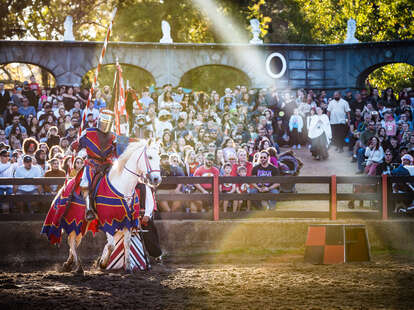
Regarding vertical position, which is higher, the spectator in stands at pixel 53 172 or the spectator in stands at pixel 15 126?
the spectator in stands at pixel 15 126

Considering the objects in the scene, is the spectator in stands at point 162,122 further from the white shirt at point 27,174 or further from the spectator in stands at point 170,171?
the white shirt at point 27,174

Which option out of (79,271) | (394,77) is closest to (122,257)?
(79,271)

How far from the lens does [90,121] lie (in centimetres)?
1688

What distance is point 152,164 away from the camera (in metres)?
8.66

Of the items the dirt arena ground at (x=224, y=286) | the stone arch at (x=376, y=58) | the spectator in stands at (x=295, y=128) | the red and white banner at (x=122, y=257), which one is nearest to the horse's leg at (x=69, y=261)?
the dirt arena ground at (x=224, y=286)

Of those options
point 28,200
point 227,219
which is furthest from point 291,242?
point 28,200

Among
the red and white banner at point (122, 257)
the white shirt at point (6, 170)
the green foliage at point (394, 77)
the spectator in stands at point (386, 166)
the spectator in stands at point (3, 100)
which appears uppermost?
the green foliage at point (394, 77)

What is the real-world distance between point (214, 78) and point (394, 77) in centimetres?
996

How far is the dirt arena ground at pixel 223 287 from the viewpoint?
6859mm

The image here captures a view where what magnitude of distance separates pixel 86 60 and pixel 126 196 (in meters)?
17.2

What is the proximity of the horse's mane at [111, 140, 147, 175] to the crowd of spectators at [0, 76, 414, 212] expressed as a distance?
131 inches

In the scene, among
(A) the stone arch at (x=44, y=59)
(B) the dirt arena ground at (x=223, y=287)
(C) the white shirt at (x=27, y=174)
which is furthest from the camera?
(A) the stone arch at (x=44, y=59)

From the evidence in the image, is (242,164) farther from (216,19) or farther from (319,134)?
(216,19)

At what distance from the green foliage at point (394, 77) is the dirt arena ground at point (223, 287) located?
90.5 ft
